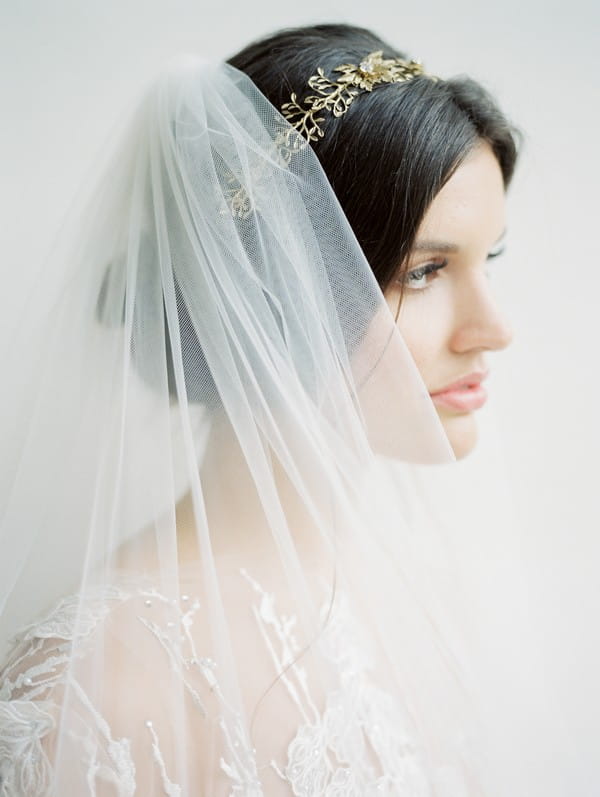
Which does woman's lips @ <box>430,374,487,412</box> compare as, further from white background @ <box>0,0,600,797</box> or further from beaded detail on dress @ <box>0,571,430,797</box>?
white background @ <box>0,0,600,797</box>

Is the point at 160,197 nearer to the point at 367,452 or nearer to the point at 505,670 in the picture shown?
the point at 367,452

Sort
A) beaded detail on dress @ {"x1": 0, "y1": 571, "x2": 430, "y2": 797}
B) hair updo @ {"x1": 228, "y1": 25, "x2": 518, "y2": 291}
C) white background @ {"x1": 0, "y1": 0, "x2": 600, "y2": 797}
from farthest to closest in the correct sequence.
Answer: white background @ {"x1": 0, "y1": 0, "x2": 600, "y2": 797}, hair updo @ {"x1": 228, "y1": 25, "x2": 518, "y2": 291}, beaded detail on dress @ {"x1": 0, "y1": 571, "x2": 430, "y2": 797}

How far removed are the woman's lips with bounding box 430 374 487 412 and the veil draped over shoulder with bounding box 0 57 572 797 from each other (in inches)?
4.3

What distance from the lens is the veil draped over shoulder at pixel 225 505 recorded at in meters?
0.90

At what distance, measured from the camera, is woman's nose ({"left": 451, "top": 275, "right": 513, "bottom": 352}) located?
3.49ft

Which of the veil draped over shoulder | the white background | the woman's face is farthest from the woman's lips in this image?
the white background

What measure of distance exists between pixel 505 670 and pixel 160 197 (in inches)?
32.7

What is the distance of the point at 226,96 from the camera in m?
1.02

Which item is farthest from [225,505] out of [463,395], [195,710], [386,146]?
[386,146]

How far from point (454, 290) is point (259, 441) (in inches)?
13.6

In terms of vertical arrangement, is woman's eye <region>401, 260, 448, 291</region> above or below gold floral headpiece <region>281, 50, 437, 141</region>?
below

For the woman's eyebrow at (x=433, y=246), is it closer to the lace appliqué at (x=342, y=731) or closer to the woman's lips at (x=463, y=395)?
the woman's lips at (x=463, y=395)

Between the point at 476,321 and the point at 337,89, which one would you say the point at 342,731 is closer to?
the point at 476,321

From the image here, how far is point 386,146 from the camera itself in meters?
1.02
